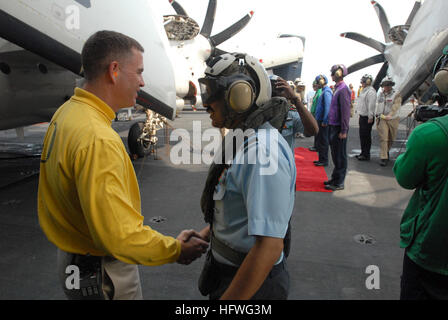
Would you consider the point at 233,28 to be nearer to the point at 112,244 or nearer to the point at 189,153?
the point at 189,153

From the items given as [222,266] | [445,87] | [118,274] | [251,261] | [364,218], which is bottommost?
[364,218]

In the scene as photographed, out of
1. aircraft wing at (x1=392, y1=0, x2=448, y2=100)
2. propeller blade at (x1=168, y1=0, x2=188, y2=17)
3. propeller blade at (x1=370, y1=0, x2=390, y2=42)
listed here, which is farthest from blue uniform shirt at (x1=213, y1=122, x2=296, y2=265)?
propeller blade at (x1=370, y1=0, x2=390, y2=42)

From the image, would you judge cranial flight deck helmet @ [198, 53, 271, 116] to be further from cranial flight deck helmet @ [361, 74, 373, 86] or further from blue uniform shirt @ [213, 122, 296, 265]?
cranial flight deck helmet @ [361, 74, 373, 86]

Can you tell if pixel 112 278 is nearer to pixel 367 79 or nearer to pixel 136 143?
pixel 136 143

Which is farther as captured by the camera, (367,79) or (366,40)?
(366,40)

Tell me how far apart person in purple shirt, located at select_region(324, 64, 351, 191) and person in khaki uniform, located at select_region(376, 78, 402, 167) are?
8.22ft

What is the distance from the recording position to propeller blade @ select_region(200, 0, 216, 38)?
48.2 ft

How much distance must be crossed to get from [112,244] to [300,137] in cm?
1074

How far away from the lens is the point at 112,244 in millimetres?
1116

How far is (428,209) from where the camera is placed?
4.90 ft

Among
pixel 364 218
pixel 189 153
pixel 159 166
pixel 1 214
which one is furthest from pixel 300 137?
pixel 1 214

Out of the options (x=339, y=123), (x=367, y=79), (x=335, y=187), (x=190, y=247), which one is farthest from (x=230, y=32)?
(x=190, y=247)

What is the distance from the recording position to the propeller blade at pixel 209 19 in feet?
48.2

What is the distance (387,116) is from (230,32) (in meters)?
10.3
